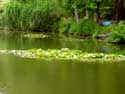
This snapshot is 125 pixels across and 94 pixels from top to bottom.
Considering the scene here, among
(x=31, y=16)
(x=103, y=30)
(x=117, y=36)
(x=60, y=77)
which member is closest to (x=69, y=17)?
(x=31, y=16)

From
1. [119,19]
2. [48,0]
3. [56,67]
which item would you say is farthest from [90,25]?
[56,67]

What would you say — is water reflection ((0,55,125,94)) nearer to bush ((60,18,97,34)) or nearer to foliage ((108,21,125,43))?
foliage ((108,21,125,43))

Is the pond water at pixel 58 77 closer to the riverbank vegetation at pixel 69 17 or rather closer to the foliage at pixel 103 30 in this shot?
the riverbank vegetation at pixel 69 17

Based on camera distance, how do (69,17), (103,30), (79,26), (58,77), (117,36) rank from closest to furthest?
(58,77)
(117,36)
(103,30)
(79,26)
(69,17)

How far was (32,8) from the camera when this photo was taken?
52.7 m

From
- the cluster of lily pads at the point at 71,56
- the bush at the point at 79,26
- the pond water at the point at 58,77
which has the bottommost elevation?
the bush at the point at 79,26

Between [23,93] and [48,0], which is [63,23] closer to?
[48,0]

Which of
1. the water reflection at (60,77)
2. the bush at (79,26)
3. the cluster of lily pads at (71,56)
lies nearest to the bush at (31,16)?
the bush at (79,26)

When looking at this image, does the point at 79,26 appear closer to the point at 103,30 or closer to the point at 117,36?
the point at 103,30

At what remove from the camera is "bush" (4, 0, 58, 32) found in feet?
169

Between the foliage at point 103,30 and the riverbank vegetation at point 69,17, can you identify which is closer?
the foliage at point 103,30

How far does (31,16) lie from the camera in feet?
171

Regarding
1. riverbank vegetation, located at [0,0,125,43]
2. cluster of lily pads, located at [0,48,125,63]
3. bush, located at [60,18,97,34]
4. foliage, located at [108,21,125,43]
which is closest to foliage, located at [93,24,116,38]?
riverbank vegetation, located at [0,0,125,43]

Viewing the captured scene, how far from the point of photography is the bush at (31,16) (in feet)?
169
